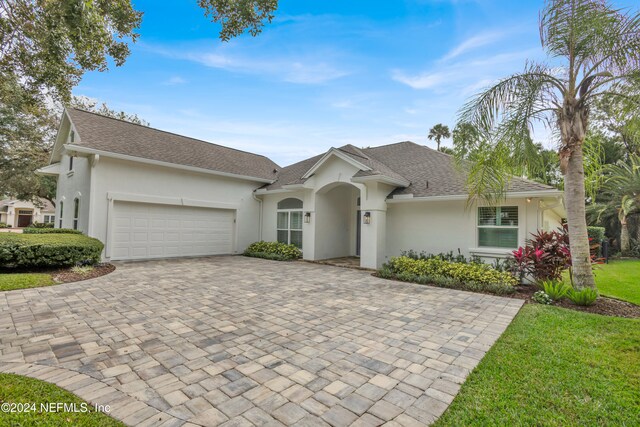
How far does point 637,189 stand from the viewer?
56.9ft

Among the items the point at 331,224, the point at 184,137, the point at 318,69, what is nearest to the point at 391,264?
the point at 331,224

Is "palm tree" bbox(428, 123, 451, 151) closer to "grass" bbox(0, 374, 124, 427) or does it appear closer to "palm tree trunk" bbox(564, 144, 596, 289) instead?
"palm tree trunk" bbox(564, 144, 596, 289)

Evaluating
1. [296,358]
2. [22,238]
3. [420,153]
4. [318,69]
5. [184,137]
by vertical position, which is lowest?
[296,358]

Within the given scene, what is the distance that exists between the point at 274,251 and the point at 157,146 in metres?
7.05

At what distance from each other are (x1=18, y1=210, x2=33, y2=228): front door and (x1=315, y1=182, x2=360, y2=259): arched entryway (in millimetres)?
48144

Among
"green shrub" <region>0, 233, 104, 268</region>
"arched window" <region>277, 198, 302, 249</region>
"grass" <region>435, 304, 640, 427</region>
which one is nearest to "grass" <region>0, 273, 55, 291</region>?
"green shrub" <region>0, 233, 104, 268</region>

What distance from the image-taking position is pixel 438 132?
31766 millimetres

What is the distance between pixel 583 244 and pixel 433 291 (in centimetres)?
343

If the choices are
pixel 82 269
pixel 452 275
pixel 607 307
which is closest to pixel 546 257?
pixel 607 307

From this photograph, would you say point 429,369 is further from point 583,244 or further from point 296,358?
point 583,244

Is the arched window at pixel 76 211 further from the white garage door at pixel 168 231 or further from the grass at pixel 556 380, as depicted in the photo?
the grass at pixel 556 380

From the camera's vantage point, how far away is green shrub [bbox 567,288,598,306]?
631 centimetres

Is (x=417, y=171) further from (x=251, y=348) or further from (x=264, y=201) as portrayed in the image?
(x=251, y=348)

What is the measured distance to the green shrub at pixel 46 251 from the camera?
8.29m
